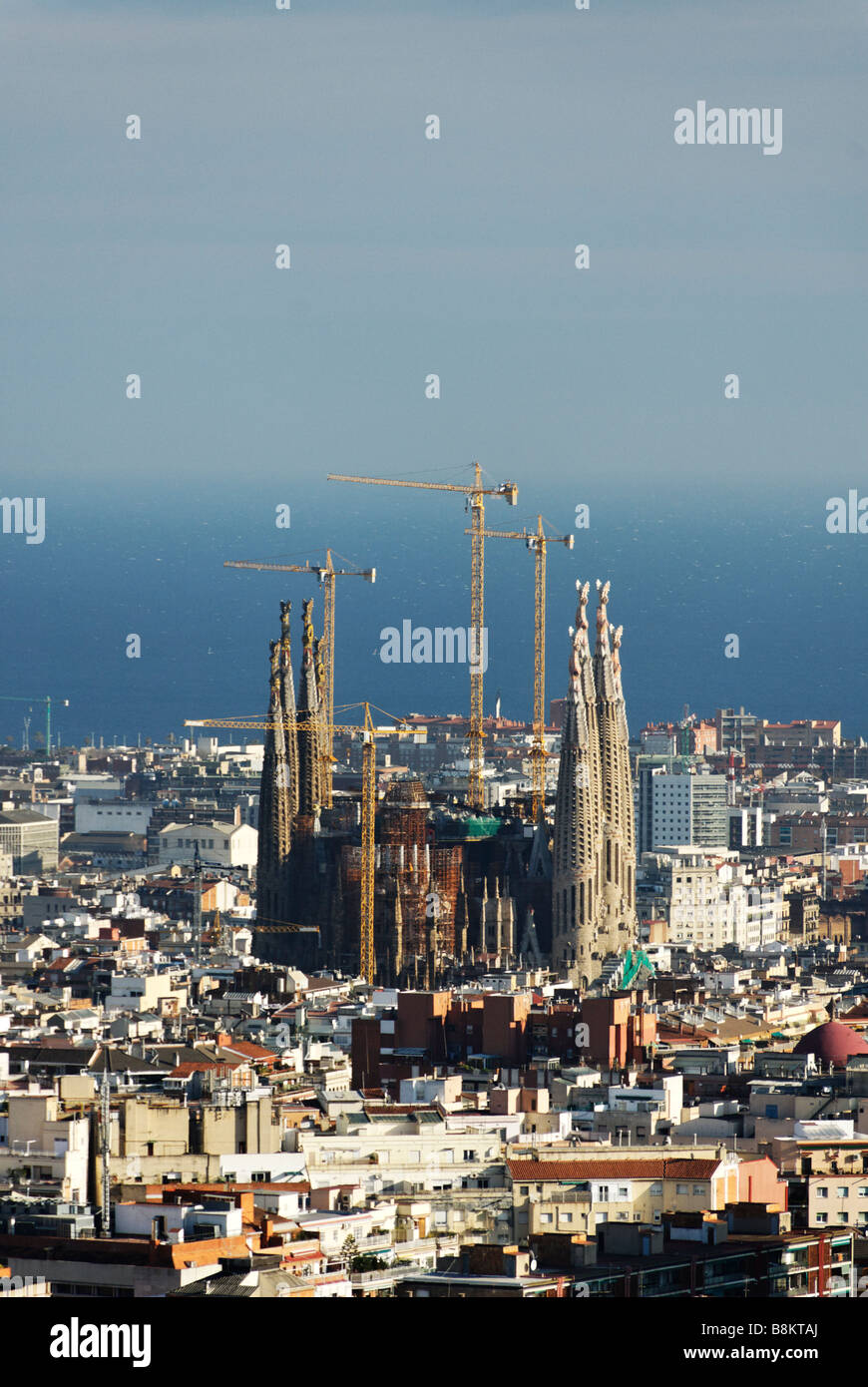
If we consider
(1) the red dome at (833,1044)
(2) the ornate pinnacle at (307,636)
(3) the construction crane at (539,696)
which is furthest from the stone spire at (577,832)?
(1) the red dome at (833,1044)

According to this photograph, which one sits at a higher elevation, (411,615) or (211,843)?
(411,615)

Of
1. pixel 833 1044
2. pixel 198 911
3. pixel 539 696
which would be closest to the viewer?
pixel 833 1044

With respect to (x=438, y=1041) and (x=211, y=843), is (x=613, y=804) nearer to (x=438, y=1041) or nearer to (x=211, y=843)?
(x=438, y=1041)

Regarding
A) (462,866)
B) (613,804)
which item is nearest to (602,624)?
(613,804)

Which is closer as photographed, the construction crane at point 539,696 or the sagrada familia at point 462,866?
the sagrada familia at point 462,866

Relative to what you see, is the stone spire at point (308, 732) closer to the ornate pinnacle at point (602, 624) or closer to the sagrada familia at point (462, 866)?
the sagrada familia at point (462, 866)
